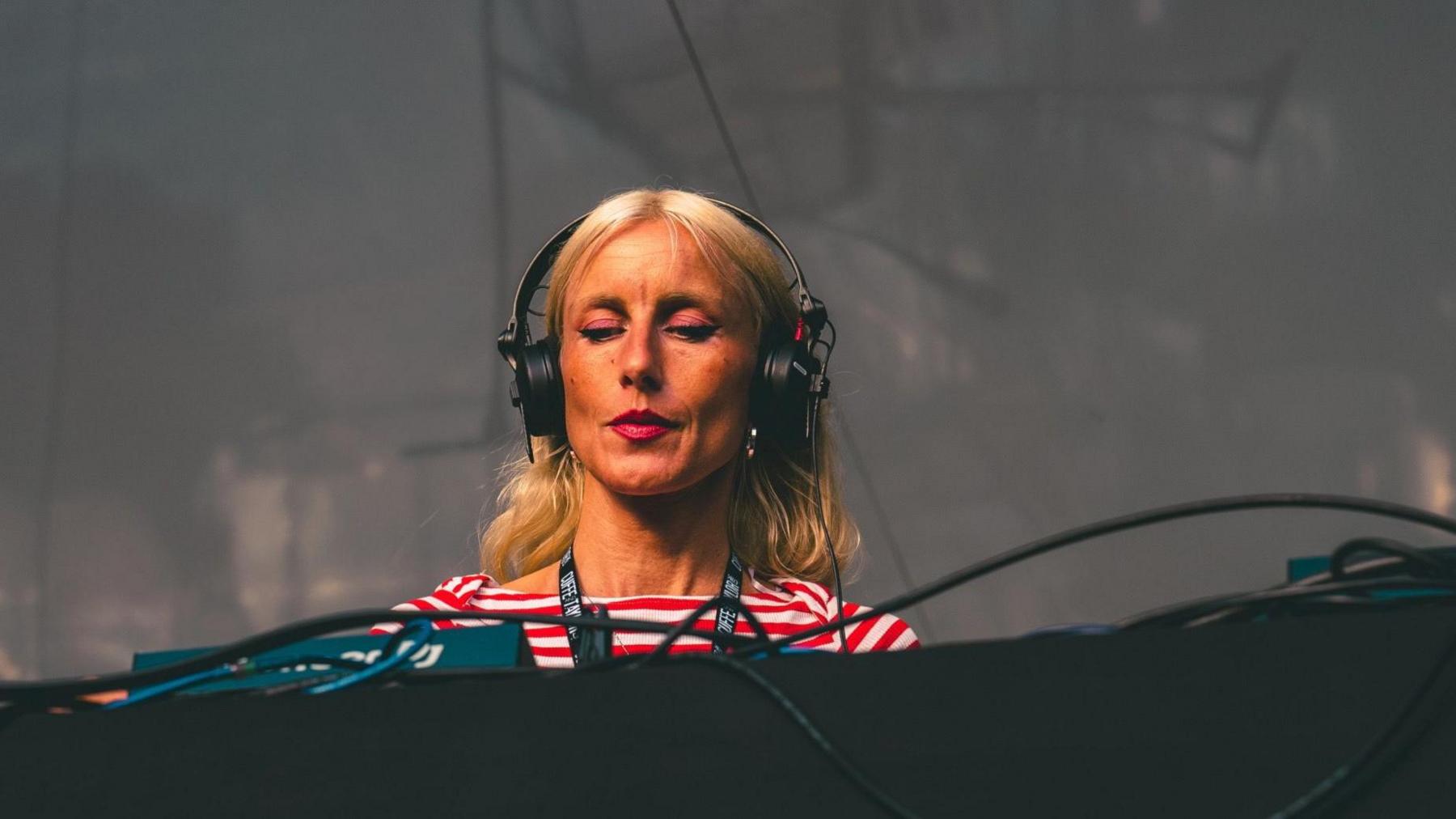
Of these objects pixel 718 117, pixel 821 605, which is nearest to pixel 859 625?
pixel 821 605

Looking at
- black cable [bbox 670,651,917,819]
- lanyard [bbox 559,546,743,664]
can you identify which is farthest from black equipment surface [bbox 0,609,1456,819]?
lanyard [bbox 559,546,743,664]

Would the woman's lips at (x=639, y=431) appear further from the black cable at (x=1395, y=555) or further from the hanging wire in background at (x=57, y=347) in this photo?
the hanging wire in background at (x=57, y=347)

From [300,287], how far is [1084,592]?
136cm

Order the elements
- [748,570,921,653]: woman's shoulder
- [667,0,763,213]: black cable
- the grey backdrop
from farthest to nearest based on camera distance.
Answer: [667,0,763,213]: black cable < the grey backdrop < [748,570,921,653]: woman's shoulder

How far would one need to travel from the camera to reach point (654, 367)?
98cm

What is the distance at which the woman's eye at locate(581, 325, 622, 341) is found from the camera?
102cm

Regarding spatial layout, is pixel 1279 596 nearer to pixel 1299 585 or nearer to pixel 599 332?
pixel 1299 585

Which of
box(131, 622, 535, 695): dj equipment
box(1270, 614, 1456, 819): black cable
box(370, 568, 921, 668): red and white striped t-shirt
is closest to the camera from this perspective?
box(1270, 614, 1456, 819): black cable

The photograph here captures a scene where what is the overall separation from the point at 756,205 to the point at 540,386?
1058 millimetres

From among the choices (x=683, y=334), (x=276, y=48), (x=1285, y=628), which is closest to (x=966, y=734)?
(x=1285, y=628)

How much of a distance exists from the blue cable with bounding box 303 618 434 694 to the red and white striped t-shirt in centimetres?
49

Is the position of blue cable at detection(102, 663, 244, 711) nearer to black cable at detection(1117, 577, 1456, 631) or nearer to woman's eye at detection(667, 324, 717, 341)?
black cable at detection(1117, 577, 1456, 631)

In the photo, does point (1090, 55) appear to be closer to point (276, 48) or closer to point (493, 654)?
point (276, 48)

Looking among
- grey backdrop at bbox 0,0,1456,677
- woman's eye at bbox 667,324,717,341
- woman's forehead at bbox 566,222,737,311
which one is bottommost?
woman's eye at bbox 667,324,717,341
